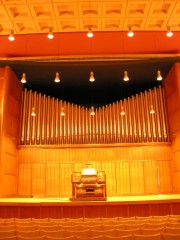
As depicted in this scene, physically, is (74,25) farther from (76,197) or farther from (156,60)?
(76,197)

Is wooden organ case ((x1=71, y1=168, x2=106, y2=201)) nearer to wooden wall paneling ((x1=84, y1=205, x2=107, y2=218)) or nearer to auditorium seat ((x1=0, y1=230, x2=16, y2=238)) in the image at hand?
wooden wall paneling ((x1=84, y1=205, x2=107, y2=218))

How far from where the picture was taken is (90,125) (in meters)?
10.3

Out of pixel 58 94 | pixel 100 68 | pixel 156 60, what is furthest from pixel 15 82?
pixel 156 60

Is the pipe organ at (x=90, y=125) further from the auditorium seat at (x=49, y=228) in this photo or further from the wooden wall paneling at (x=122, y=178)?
the auditorium seat at (x=49, y=228)

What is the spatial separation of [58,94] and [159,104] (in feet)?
14.8

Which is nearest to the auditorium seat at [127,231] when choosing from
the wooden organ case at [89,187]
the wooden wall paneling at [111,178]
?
the wooden organ case at [89,187]

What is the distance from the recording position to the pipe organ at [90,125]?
10195mm

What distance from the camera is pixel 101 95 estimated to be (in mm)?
12031

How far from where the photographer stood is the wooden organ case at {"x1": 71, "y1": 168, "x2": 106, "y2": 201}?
23.5 feet

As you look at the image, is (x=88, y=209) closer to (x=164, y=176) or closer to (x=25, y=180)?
(x=25, y=180)

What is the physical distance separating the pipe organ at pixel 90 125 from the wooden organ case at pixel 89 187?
→ 2743 mm

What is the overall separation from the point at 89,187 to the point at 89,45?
14.5ft

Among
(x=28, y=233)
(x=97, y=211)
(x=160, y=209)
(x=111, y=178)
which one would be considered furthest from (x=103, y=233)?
(x=111, y=178)

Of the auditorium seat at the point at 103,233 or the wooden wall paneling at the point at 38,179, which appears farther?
the wooden wall paneling at the point at 38,179
